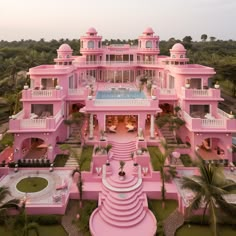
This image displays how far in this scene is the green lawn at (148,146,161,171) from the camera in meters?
18.8

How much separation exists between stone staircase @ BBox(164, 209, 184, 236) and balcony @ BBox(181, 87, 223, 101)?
12072 millimetres

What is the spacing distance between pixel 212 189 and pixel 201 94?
44.3 ft

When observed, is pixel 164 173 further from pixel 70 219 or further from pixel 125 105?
pixel 125 105

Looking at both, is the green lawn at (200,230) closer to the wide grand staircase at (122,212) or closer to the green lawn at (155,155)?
the wide grand staircase at (122,212)

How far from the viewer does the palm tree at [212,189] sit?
477 inches

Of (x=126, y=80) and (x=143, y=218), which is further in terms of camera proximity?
(x=126, y=80)

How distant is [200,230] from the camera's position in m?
13.6

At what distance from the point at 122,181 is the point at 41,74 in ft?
46.8

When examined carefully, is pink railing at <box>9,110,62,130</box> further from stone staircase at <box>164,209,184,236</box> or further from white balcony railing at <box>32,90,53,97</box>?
stone staircase at <box>164,209,184,236</box>

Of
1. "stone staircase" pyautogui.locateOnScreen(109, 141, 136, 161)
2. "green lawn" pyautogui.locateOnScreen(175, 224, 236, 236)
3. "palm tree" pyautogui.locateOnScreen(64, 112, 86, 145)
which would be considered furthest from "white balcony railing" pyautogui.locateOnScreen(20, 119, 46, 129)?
"green lawn" pyautogui.locateOnScreen(175, 224, 236, 236)

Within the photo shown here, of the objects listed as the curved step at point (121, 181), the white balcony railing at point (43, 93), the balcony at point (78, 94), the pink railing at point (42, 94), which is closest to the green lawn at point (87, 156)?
the curved step at point (121, 181)

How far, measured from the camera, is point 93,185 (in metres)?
17.3

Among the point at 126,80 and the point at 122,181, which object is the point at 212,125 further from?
the point at 126,80

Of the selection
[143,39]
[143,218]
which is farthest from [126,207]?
[143,39]
